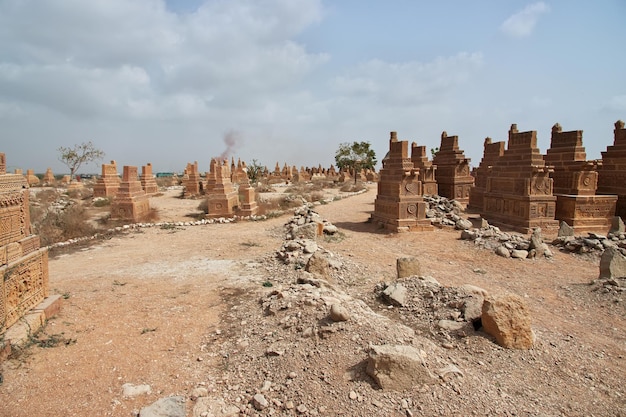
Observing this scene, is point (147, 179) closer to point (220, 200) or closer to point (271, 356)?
point (220, 200)

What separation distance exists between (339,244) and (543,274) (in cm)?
463

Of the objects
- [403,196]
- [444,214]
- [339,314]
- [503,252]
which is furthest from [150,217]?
[339,314]

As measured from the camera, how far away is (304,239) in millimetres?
8484

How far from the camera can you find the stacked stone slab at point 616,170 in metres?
12.5

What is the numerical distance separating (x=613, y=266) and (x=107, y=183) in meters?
22.8

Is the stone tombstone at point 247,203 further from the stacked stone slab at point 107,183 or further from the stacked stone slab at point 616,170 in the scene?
the stacked stone slab at point 616,170

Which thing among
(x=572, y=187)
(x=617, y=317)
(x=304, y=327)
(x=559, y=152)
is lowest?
(x=617, y=317)

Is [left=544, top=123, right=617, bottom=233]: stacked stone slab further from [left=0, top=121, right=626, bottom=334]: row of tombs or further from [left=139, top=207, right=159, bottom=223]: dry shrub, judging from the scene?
[left=139, top=207, right=159, bottom=223]: dry shrub

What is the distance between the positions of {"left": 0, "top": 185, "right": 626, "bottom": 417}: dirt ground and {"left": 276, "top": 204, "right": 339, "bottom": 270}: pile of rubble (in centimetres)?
31

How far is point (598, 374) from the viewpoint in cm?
384

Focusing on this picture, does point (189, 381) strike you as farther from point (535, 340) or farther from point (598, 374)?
point (598, 374)

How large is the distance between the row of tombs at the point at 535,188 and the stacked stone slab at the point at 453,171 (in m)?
3.53

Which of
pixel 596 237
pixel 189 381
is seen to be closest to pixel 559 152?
pixel 596 237

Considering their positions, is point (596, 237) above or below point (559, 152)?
below
